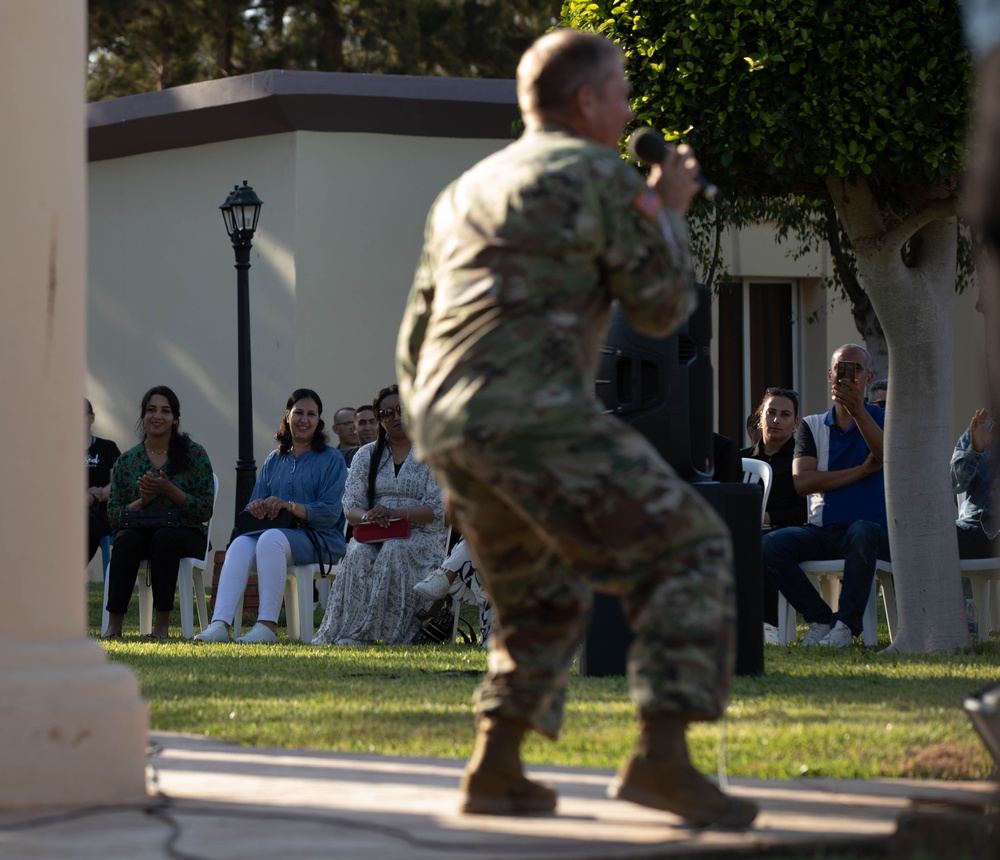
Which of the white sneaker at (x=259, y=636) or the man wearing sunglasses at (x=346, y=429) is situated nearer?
the white sneaker at (x=259, y=636)

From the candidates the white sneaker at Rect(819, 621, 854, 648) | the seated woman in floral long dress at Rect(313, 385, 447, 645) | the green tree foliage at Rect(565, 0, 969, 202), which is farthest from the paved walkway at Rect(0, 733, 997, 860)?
the seated woman in floral long dress at Rect(313, 385, 447, 645)

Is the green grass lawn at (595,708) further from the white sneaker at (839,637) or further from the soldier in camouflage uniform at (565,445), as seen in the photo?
the soldier in camouflage uniform at (565,445)

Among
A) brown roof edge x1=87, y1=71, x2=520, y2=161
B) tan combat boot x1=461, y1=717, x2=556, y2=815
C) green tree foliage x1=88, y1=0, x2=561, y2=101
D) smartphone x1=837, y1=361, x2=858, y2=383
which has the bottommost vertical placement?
tan combat boot x1=461, y1=717, x2=556, y2=815

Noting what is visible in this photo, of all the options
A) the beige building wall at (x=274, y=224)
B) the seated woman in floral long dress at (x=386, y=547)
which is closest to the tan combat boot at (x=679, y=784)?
the seated woman in floral long dress at (x=386, y=547)

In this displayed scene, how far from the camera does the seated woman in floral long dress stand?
10500 mm

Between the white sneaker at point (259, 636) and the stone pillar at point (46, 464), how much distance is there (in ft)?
20.6

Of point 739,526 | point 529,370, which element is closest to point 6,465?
point 529,370

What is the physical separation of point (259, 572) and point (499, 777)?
711 centimetres

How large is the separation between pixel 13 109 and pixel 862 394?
650 cm

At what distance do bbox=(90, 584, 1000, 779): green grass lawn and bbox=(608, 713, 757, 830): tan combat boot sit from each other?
0.38 meters

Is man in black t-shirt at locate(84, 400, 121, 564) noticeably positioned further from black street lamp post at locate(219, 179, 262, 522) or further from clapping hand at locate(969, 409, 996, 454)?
clapping hand at locate(969, 409, 996, 454)

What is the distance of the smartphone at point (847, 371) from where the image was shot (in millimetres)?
9773

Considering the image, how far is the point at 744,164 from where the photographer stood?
28.7 feet

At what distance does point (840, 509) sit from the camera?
393 inches
